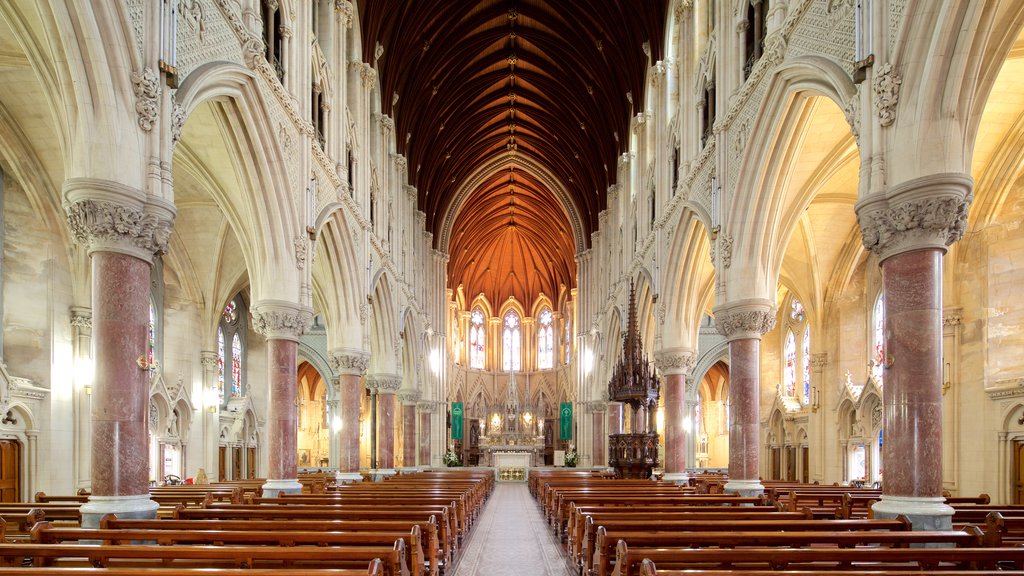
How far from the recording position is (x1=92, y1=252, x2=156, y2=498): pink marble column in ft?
29.1

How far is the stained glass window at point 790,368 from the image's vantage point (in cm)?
3036

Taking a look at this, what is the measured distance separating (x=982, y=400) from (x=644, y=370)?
8624mm

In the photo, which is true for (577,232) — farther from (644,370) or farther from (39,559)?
(39,559)

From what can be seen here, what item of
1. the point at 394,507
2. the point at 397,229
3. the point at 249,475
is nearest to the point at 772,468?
the point at 397,229

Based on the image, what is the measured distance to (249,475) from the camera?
30219mm

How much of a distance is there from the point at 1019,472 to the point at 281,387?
15920mm

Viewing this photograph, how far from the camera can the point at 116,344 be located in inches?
354

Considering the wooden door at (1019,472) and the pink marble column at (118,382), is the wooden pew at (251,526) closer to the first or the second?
the pink marble column at (118,382)

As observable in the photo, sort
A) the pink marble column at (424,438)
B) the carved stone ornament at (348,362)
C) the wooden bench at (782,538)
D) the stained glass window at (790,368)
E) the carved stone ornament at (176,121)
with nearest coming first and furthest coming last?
the wooden bench at (782,538)
the carved stone ornament at (176,121)
the carved stone ornament at (348,362)
the stained glass window at (790,368)
the pink marble column at (424,438)

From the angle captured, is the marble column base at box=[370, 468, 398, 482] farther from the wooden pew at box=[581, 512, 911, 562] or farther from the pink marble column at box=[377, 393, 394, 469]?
the wooden pew at box=[581, 512, 911, 562]

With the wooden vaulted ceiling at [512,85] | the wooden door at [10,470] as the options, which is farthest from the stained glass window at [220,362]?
the wooden vaulted ceiling at [512,85]

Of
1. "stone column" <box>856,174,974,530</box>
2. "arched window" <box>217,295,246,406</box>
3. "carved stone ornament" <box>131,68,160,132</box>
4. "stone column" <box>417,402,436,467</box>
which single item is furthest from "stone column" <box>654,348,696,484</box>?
"stone column" <box>417,402,436,467</box>

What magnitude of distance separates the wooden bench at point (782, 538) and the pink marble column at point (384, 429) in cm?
2115

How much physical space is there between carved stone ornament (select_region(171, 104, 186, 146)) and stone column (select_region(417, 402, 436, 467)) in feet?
107
